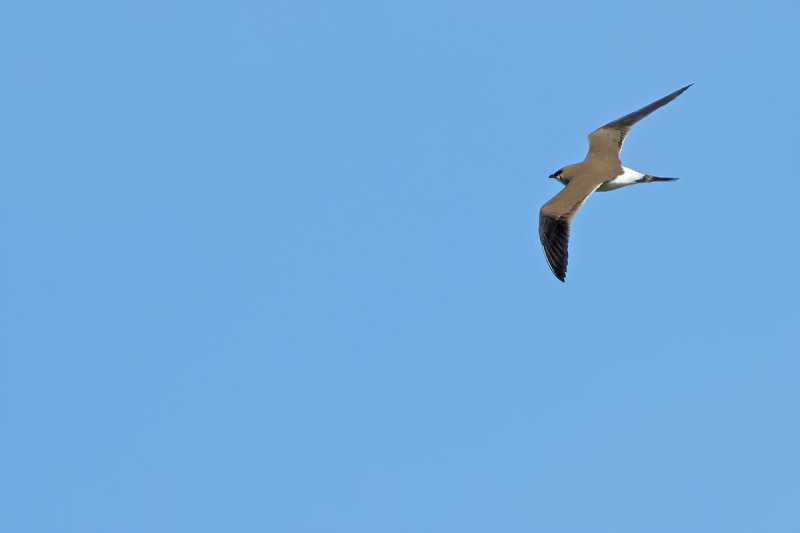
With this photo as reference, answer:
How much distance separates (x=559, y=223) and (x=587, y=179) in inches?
74.7

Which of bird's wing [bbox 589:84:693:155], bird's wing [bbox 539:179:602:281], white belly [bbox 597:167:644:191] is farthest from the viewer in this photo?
bird's wing [bbox 589:84:693:155]

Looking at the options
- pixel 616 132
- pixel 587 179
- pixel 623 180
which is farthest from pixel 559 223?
pixel 616 132

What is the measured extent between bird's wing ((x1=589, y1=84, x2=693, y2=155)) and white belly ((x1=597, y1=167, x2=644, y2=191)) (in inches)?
32.0

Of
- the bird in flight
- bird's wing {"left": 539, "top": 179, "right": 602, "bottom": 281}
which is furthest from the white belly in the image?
bird's wing {"left": 539, "top": 179, "right": 602, "bottom": 281}

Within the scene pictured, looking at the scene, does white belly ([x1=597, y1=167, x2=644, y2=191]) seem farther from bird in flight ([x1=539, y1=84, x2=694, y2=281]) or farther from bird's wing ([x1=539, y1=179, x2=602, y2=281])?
bird's wing ([x1=539, y1=179, x2=602, y2=281])

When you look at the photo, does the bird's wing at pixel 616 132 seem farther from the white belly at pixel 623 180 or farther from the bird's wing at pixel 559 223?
the bird's wing at pixel 559 223

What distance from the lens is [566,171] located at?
86.1ft

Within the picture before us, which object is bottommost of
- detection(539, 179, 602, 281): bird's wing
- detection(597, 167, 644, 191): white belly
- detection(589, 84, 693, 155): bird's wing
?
detection(539, 179, 602, 281): bird's wing

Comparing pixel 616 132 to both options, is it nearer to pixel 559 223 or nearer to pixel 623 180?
pixel 623 180

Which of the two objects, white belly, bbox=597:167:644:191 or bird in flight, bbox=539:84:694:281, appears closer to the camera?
bird in flight, bbox=539:84:694:281

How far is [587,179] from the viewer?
A: 25.2 m

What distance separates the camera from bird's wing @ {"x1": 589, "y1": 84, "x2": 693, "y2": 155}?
2620 centimetres

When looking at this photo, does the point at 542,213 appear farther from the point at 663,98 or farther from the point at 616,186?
the point at 663,98

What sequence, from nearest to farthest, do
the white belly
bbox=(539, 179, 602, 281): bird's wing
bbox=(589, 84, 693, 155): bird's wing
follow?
bbox=(539, 179, 602, 281): bird's wing, the white belly, bbox=(589, 84, 693, 155): bird's wing
